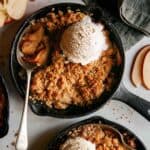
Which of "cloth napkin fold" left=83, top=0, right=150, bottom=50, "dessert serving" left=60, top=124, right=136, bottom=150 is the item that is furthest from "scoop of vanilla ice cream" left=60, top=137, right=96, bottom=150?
"cloth napkin fold" left=83, top=0, right=150, bottom=50

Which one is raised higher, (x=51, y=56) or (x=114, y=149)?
(x=51, y=56)

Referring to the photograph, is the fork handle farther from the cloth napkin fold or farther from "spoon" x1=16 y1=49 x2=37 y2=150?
the cloth napkin fold

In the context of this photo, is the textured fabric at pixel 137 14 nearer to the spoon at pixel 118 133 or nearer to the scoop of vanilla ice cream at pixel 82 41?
the scoop of vanilla ice cream at pixel 82 41

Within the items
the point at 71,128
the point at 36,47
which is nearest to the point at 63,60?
the point at 36,47

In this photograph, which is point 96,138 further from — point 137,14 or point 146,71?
point 137,14

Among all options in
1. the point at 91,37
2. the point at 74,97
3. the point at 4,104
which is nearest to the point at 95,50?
the point at 91,37

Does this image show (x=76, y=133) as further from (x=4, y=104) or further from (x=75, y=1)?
(x=75, y=1)

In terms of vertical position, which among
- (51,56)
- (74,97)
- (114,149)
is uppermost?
(51,56)
